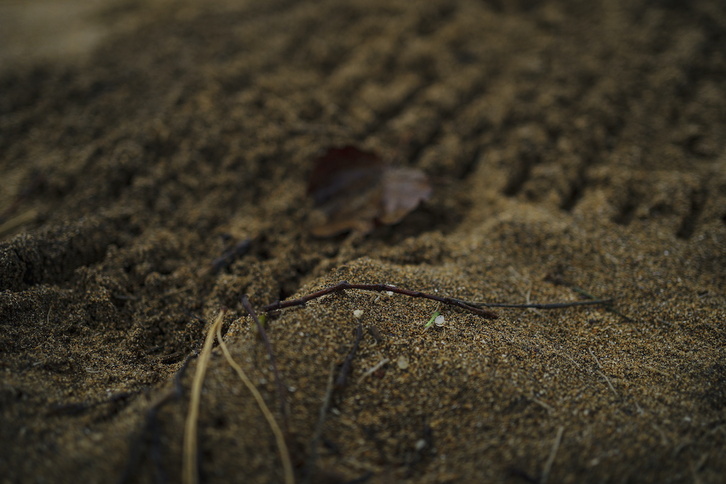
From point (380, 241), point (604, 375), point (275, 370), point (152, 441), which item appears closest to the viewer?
point (152, 441)

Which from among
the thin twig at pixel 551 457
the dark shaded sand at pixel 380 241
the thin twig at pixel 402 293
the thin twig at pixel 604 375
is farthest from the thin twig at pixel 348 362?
the thin twig at pixel 604 375

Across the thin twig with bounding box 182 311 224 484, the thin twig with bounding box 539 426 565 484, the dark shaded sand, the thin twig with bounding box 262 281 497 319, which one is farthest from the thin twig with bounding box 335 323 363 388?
the thin twig with bounding box 539 426 565 484

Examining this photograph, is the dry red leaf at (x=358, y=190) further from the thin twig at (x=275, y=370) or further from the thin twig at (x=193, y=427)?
the thin twig at (x=193, y=427)

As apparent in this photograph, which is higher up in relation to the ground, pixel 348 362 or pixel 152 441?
pixel 152 441

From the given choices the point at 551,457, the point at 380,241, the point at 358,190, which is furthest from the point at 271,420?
the point at 358,190

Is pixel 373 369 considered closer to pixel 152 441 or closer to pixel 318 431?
pixel 318 431

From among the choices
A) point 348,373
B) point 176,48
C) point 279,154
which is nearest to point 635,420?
point 348,373
